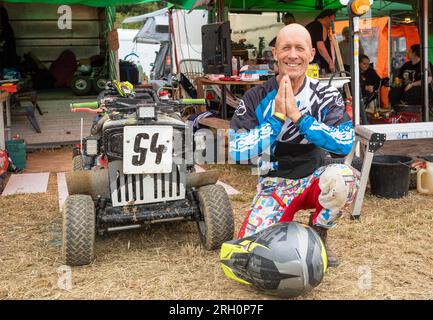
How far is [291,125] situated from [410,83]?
692cm

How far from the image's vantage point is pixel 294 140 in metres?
2.83

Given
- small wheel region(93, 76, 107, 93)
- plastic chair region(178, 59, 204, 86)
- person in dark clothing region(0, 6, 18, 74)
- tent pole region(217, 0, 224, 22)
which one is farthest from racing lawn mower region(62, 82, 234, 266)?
person in dark clothing region(0, 6, 18, 74)

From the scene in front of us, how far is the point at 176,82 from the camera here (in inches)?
356

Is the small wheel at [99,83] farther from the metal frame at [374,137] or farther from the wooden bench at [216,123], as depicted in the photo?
the metal frame at [374,137]

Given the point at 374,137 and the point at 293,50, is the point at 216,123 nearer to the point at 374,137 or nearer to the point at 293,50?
the point at 374,137

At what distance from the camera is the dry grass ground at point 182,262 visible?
2654 millimetres

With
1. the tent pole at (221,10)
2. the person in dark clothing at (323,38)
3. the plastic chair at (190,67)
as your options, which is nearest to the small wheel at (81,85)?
the plastic chair at (190,67)

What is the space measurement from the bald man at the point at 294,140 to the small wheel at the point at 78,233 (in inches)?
34.3

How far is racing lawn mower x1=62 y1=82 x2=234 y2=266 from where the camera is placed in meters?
2.98

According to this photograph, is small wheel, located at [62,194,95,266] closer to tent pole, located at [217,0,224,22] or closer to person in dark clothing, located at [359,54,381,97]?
tent pole, located at [217,0,224,22]

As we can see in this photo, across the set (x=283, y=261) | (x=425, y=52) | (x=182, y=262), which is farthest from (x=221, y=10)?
(x=283, y=261)

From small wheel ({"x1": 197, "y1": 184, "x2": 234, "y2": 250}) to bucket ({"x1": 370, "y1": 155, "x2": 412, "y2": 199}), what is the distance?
6.40 ft
